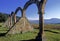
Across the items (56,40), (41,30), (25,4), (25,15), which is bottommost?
(56,40)

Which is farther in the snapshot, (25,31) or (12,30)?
(25,31)

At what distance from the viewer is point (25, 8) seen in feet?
75.2

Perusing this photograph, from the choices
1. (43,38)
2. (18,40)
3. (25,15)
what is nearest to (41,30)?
(43,38)

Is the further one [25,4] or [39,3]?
[25,4]

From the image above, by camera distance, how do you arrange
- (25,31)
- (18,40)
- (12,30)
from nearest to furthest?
(18,40), (12,30), (25,31)

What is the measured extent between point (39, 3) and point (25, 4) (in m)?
6.62

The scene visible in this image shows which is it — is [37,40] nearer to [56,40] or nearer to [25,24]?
[56,40]

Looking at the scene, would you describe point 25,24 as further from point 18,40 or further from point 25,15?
point 18,40

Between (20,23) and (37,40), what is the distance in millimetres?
6572

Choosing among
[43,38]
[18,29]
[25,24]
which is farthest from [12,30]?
[43,38]

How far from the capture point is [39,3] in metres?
16.0

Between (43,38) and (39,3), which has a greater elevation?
(39,3)

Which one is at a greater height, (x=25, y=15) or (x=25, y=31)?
(x=25, y=15)

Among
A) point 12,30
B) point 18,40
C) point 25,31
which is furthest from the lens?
point 25,31
